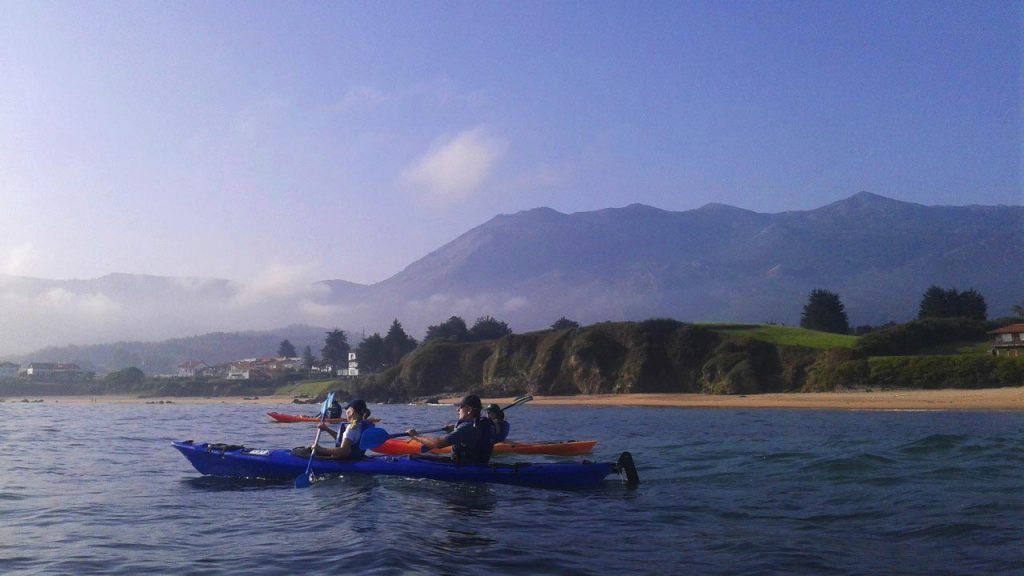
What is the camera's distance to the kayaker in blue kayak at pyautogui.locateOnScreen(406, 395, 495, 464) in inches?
531

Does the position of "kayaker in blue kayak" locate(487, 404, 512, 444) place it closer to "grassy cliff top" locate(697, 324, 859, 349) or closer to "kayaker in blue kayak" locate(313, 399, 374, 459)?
"kayaker in blue kayak" locate(313, 399, 374, 459)

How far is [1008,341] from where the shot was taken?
1858 inches

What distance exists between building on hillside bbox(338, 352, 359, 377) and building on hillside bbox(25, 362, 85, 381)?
36318mm

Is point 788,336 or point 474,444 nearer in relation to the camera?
point 474,444

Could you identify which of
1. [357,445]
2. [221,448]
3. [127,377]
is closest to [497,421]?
[357,445]

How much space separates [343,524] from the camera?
34.8 ft

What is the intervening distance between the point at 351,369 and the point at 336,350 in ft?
21.6

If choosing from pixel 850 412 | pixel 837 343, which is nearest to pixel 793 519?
pixel 850 412

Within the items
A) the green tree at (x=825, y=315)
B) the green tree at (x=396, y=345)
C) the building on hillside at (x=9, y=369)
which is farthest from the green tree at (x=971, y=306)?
→ the building on hillside at (x=9, y=369)

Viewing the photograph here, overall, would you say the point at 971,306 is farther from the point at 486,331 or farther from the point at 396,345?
the point at 396,345

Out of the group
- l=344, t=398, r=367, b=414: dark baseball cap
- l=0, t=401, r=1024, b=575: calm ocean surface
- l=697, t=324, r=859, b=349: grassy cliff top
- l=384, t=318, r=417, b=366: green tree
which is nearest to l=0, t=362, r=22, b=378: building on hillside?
l=384, t=318, r=417, b=366: green tree

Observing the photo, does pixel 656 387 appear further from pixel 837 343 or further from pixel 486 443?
pixel 486 443

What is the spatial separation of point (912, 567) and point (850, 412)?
30000 mm

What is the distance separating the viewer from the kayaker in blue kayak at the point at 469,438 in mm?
13477
